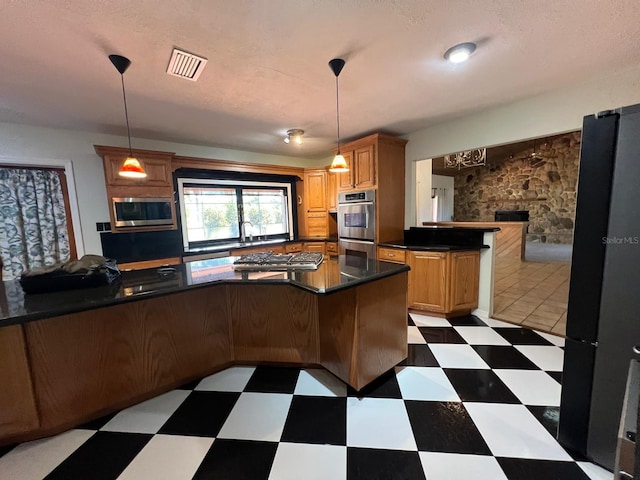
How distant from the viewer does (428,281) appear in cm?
312

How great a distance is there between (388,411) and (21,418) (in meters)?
2.11

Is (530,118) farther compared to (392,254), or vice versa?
(392,254)

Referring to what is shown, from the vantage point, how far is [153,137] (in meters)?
3.49

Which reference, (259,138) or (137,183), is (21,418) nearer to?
(137,183)

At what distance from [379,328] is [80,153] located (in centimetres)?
397

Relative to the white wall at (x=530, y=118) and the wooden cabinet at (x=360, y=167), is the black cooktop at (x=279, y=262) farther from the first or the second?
the white wall at (x=530, y=118)

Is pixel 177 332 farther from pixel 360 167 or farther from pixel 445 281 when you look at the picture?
pixel 360 167

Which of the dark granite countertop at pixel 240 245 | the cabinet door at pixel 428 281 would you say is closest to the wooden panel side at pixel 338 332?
the cabinet door at pixel 428 281

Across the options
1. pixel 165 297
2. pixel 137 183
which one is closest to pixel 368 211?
pixel 165 297

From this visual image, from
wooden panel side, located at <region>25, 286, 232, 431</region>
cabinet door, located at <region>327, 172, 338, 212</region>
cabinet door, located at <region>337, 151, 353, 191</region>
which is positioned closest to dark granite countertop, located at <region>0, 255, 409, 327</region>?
wooden panel side, located at <region>25, 286, 232, 431</region>

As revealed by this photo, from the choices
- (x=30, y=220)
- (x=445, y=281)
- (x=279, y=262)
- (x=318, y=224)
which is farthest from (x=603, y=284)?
(x=30, y=220)

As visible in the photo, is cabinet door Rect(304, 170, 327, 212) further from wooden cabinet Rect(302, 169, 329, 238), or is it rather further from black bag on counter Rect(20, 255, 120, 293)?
black bag on counter Rect(20, 255, 120, 293)

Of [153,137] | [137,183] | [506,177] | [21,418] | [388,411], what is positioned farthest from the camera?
[506,177]
